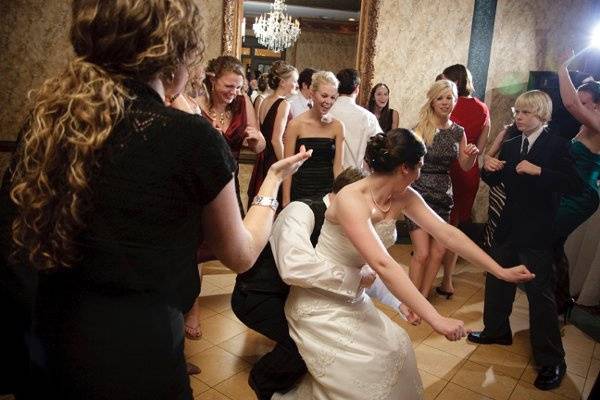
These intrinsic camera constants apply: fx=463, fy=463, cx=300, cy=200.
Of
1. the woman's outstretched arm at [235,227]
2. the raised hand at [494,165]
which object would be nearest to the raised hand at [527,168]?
the raised hand at [494,165]

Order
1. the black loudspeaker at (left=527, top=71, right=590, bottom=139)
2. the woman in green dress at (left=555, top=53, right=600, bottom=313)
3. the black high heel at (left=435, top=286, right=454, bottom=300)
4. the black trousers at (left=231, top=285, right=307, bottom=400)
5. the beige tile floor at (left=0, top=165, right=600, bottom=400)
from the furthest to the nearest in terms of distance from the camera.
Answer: the black high heel at (left=435, top=286, right=454, bottom=300), the black loudspeaker at (left=527, top=71, right=590, bottom=139), the woman in green dress at (left=555, top=53, right=600, bottom=313), the beige tile floor at (left=0, top=165, right=600, bottom=400), the black trousers at (left=231, top=285, right=307, bottom=400)

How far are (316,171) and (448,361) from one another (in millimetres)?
1433

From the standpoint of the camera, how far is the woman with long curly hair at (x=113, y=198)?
0.79m

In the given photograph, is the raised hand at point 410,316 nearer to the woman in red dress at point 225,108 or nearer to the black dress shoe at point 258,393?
the black dress shoe at point 258,393

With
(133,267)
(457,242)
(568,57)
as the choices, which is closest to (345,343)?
(457,242)

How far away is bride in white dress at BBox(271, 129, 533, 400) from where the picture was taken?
1.71 meters

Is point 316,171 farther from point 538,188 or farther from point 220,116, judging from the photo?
point 538,188

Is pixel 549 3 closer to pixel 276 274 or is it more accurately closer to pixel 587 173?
pixel 587 173

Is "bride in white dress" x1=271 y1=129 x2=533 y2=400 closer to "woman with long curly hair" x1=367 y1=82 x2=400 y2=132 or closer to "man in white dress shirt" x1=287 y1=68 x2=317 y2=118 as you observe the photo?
"man in white dress shirt" x1=287 y1=68 x2=317 y2=118

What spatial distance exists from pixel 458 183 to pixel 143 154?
3.35 meters

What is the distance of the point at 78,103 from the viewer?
0.78 m

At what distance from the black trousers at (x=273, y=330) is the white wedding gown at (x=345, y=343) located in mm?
63

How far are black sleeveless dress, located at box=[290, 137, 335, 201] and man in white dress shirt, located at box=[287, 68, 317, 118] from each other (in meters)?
0.81

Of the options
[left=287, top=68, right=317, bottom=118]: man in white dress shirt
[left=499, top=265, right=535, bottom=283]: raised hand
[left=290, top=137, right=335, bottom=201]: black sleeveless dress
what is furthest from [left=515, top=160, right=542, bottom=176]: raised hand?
[left=287, top=68, right=317, bottom=118]: man in white dress shirt
